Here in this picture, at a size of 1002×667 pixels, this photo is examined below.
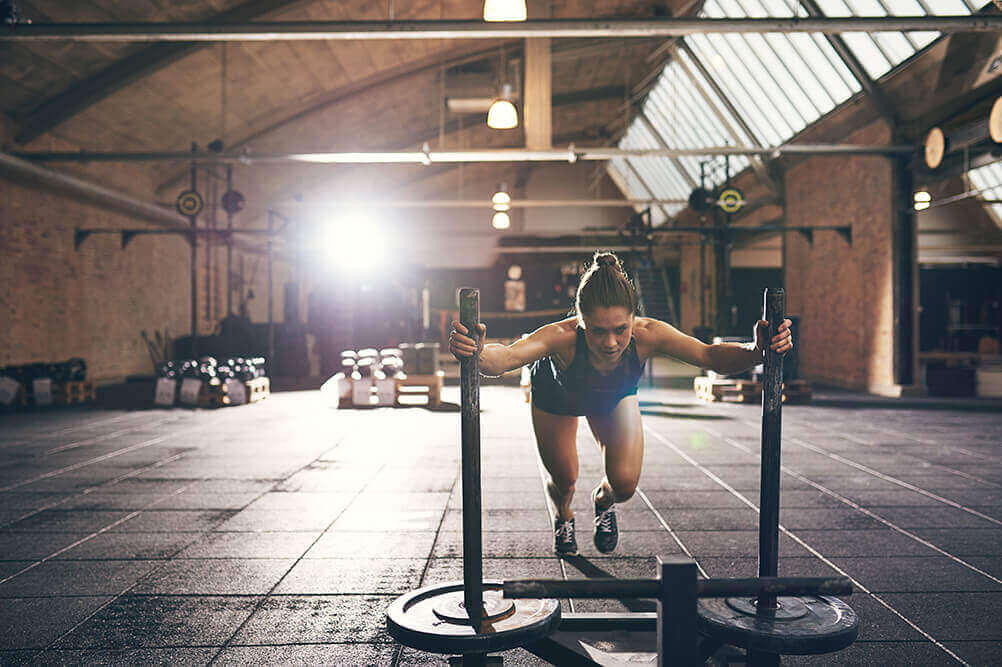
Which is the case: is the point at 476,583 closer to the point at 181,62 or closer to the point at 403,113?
the point at 181,62

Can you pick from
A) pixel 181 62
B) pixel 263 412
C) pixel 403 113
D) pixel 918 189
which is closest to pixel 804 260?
pixel 918 189

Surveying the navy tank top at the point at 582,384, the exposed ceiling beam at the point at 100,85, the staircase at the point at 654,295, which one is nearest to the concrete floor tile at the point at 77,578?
the navy tank top at the point at 582,384

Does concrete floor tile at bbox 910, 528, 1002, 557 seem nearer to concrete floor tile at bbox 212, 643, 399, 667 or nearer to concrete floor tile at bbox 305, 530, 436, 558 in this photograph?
concrete floor tile at bbox 305, 530, 436, 558

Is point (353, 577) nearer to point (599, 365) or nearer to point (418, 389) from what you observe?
point (599, 365)

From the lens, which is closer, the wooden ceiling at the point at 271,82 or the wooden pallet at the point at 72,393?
the wooden ceiling at the point at 271,82

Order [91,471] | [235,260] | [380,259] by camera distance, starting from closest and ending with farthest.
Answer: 1. [91,471]
2. [235,260]
3. [380,259]

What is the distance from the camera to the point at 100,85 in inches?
401

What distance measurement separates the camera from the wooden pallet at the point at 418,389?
976 cm

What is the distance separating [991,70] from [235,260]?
670 inches

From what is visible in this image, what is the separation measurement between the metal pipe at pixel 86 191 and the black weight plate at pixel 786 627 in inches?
445

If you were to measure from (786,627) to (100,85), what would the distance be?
1188 centimetres

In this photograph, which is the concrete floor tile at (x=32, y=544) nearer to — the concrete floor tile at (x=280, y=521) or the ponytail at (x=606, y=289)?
the concrete floor tile at (x=280, y=521)

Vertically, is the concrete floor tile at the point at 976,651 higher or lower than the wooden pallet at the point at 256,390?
lower

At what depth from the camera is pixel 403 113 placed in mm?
15305
